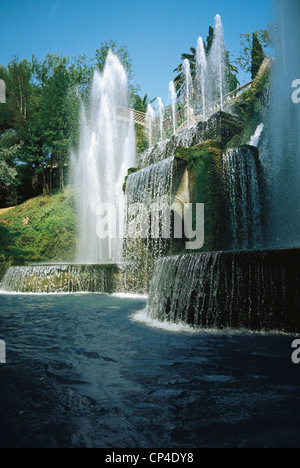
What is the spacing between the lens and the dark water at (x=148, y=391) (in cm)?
159

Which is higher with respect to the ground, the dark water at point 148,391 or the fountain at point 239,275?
the fountain at point 239,275

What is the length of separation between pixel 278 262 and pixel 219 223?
4.52 meters

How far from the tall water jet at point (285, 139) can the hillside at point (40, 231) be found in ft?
38.9

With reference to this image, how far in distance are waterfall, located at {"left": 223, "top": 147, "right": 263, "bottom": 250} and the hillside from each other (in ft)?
33.9

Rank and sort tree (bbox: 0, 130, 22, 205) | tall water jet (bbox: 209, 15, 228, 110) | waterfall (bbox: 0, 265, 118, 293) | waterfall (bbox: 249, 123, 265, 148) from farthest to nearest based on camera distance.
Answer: tree (bbox: 0, 130, 22, 205)
tall water jet (bbox: 209, 15, 228, 110)
waterfall (bbox: 249, 123, 265, 148)
waterfall (bbox: 0, 265, 118, 293)

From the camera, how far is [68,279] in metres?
9.34

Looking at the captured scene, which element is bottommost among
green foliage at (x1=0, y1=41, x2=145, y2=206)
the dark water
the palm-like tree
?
the dark water

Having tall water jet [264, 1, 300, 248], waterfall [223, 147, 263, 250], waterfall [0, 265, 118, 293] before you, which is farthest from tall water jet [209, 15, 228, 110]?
waterfall [0, 265, 118, 293]

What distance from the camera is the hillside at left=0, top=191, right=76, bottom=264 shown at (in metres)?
15.3

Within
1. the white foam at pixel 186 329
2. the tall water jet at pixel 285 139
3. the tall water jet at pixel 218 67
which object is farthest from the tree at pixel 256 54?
the white foam at pixel 186 329

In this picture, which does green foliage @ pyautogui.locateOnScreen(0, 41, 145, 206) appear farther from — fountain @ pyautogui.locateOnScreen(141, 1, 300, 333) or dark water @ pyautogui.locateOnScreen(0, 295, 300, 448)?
dark water @ pyautogui.locateOnScreen(0, 295, 300, 448)

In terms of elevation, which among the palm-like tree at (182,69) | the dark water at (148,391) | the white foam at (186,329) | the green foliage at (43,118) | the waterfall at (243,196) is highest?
the palm-like tree at (182,69)

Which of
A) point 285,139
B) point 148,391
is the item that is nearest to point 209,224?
point 148,391

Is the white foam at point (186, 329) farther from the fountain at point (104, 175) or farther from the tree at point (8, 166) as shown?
the tree at point (8, 166)
